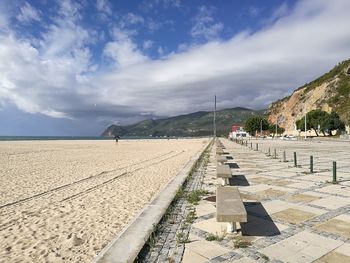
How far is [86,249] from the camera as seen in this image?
5176 mm

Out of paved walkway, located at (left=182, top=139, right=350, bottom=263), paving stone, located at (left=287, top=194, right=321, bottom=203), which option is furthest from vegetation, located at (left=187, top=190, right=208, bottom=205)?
paving stone, located at (left=287, top=194, right=321, bottom=203)

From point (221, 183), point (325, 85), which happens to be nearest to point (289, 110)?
point (325, 85)

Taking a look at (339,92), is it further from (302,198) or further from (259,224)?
(259,224)

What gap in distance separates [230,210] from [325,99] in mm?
107901

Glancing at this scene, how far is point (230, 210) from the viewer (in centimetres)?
537

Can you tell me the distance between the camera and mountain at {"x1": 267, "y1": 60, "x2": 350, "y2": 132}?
309 ft

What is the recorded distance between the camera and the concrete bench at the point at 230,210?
5152 millimetres

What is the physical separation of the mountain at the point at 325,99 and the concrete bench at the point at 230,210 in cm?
8267

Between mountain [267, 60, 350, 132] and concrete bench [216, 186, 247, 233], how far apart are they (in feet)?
271

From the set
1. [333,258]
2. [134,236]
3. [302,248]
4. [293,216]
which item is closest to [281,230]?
[302,248]

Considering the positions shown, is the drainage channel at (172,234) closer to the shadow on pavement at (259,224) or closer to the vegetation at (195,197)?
the vegetation at (195,197)

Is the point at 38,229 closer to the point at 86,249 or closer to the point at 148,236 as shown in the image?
the point at 86,249

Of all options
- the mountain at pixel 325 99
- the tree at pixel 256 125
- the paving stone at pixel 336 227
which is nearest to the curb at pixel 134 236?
the paving stone at pixel 336 227

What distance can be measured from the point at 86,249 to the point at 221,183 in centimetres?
645
